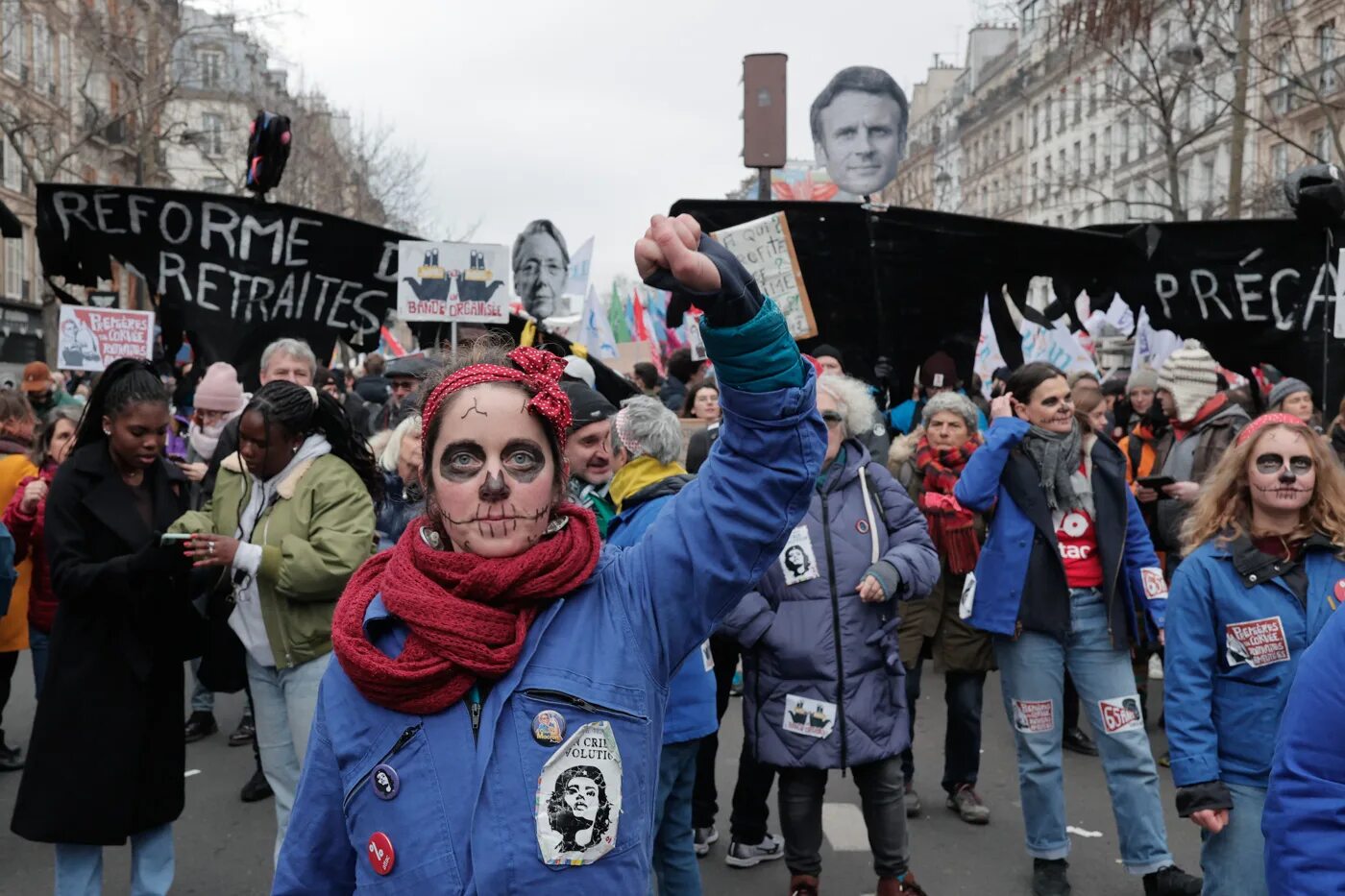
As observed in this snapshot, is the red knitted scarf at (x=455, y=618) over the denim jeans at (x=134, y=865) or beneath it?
over

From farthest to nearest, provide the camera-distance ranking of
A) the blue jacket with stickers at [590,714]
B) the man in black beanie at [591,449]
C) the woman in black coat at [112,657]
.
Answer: the man in black beanie at [591,449], the woman in black coat at [112,657], the blue jacket with stickers at [590,714]

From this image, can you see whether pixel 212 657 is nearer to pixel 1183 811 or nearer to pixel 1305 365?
pixel 1183 811

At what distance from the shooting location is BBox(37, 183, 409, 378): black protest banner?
6.64m

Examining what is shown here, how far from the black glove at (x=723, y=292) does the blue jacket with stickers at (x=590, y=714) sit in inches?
0.8

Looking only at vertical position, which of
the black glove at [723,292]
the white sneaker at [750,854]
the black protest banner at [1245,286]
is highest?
the black protest banner at [1245,286]

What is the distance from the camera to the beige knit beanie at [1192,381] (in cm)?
749

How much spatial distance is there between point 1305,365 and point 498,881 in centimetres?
628

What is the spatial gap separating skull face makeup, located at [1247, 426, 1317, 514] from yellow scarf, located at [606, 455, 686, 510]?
5.91ft

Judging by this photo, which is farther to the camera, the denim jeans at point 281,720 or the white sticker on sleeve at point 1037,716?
the white sticker on sleeve at point 1037,716

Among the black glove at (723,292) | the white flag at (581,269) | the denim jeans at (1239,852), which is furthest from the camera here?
the white flag at (581,269)

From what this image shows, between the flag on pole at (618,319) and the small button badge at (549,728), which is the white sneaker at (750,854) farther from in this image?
the flag on pole at (618,319)

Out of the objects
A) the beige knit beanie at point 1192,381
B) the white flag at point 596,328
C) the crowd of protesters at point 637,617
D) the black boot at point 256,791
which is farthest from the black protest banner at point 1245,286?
the white flag at point 596,328

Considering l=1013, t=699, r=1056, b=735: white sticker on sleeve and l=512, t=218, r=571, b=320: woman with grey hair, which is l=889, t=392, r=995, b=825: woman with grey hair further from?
l=512, t=218, r=571, b=320: woman with grey hair

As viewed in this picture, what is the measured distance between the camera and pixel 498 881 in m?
1.77
